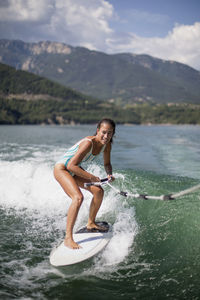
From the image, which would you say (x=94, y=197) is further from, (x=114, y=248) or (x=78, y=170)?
(x=114, y=248)

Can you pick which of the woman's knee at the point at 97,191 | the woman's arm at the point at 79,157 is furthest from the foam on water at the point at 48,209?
the woman's arm at the point at 79,157

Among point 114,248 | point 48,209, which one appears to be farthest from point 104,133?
point 48,209

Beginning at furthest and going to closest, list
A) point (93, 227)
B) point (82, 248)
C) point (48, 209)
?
point (48, 209), point (93, 227), point (82, 248)

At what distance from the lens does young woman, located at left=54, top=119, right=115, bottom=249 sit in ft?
13.9

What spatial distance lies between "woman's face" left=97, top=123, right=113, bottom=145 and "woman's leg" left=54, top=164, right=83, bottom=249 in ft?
2.55

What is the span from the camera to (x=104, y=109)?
164 metres

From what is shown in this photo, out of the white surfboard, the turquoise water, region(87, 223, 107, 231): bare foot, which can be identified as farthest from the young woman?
the turquoise water

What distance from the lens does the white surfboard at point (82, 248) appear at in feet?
13.5

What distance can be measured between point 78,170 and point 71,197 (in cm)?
45

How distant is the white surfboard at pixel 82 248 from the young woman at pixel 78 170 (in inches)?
4.6

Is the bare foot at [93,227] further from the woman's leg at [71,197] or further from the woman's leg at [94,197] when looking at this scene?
the woman's leg at [71,197]

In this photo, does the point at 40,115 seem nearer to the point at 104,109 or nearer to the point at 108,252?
the point at 104,109

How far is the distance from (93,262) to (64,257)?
0.58 meters

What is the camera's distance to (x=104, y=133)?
4.43 meters
